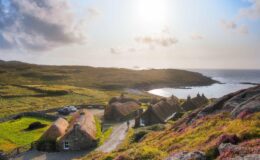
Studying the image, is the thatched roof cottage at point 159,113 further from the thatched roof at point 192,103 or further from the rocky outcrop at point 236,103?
the rocky outcrop at point 236,103

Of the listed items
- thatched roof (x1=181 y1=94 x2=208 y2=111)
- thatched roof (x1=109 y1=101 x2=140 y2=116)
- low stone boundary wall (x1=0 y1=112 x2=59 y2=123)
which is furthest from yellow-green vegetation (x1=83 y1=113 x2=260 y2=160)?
thatched roof (x1=181 y1=94 x2=208 y2=111)

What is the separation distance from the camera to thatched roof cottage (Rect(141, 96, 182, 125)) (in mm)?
69500

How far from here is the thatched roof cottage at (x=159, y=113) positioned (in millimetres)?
69500

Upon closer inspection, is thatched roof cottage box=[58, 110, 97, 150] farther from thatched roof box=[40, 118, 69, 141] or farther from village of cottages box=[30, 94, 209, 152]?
thatched roof box=[40, 118, 69, 141]

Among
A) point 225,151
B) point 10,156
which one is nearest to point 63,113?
point 10,156

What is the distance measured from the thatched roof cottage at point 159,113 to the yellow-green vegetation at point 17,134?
2258cm

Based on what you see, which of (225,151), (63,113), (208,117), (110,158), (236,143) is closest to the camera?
(225,151)

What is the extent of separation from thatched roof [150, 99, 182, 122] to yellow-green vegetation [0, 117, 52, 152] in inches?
992

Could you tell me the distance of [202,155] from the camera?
18.3 m

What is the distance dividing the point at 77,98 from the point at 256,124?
116m

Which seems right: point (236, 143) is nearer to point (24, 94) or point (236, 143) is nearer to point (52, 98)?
point (52, 98)

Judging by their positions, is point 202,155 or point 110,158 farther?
point 110,158

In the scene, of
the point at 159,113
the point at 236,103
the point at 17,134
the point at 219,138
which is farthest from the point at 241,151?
the point at 17,134

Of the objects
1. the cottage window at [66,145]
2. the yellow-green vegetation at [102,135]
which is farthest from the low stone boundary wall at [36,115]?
the cottage window at [66,145]
